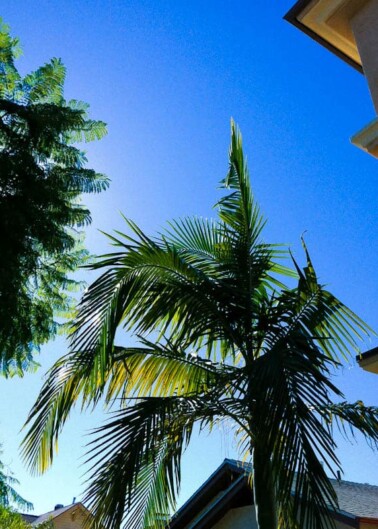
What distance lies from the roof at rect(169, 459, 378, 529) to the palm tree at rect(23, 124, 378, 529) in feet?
17.3

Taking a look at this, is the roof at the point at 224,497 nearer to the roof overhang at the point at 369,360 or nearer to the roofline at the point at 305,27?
the roof overhang at the point at 369,360

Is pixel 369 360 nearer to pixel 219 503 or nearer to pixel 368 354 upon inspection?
pixel 368 354

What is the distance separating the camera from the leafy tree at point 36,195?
9.24 m

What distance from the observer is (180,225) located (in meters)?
6.08

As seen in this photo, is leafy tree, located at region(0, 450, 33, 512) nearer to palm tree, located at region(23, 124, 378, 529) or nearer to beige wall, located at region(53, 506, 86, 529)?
palm tree, located at region(23, 124, 378, 529)

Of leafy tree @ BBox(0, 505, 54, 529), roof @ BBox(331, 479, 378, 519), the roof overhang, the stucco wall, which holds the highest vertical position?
the roof overhang

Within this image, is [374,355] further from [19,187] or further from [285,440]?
[19,187]

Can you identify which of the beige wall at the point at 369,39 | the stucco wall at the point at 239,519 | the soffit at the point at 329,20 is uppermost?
the soffit at the point at 329,20

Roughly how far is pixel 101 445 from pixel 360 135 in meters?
3.30

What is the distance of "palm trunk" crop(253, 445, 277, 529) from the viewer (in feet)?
13.5

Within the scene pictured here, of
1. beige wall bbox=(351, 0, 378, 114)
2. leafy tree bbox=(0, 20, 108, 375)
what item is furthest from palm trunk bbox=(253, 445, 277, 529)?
leafy tree bbox=(0, 20, 108, 375)

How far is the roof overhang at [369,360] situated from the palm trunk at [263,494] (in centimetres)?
128

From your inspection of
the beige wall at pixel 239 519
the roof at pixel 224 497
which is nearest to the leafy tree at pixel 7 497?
the roof at pixel 224 497

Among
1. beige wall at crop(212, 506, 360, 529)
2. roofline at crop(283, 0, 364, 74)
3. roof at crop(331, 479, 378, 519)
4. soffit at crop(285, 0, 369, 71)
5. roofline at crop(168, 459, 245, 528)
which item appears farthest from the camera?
roofline at crop(168, 459, 245, 528)
